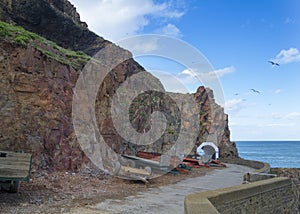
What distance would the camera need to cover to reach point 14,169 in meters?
7.26

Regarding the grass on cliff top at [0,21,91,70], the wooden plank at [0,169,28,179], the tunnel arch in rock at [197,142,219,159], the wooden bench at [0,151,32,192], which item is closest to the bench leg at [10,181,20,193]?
the wooden bench at [0,151,32,192]

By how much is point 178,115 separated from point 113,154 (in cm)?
2804

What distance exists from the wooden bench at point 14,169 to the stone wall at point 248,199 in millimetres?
4336

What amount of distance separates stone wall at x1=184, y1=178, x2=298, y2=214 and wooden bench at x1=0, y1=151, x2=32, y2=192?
4.34m

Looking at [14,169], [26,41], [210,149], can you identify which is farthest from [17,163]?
[210,149]

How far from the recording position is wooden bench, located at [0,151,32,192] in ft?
23.1

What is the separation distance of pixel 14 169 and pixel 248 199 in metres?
6.47

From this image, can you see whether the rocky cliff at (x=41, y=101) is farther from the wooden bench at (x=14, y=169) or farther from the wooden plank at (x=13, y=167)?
the wooden plank at (x=13, y=167)

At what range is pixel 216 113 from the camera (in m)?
54.0

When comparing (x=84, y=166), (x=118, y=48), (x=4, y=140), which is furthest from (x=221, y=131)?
(x=4, y=140)

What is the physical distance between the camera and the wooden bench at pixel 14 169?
703cm

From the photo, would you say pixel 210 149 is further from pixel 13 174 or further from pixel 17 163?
pixel 13 174

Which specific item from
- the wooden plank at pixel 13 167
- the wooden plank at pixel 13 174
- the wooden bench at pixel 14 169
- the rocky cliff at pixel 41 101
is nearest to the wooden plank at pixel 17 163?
the wooden bench at pixel 14 169

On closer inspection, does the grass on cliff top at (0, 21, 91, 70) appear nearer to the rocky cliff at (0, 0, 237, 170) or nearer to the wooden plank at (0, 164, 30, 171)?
the rocky cliff at (0, 0, 237, 170)
